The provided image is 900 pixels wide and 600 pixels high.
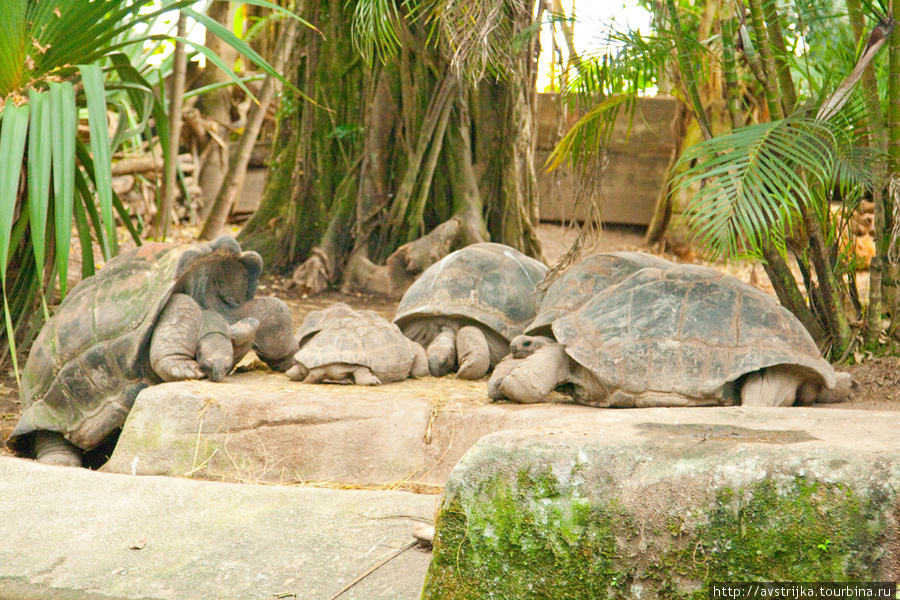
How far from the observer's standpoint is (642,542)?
2078 mm

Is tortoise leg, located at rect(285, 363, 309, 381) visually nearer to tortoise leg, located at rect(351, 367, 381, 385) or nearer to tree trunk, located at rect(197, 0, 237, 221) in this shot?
tortoise leg, located at rect(351, 367, 381, 385)

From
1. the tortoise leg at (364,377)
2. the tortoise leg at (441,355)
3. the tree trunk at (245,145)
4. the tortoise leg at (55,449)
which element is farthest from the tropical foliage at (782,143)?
the tree trunk at (245,145)

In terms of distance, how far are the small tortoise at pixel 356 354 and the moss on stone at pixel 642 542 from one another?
194 cm

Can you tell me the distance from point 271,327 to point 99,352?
91cm

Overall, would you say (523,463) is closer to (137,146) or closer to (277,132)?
(277,132)

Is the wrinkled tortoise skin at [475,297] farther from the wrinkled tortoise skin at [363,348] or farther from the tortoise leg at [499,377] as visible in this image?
the tortoise leg at [499,377]

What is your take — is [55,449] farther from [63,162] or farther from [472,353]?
[472,353]

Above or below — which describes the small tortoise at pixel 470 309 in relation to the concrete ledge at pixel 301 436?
above

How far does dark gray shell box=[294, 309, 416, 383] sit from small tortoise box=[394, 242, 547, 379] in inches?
10.9

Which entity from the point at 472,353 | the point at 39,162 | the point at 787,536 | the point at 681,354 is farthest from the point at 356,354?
the point at 787,536

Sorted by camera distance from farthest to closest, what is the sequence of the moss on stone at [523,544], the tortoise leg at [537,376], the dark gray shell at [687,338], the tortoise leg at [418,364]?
1. the tortoise leg at [418,364]
2. the tortoise leg at [537,376]
3. the dark gray shell at [687,338]
4. the moss on stone at [523,544]

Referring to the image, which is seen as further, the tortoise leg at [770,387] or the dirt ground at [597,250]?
the dirt ground at [597,250]

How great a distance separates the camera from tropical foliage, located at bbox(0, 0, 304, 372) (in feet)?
13.1

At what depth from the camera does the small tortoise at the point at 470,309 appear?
448 cm
